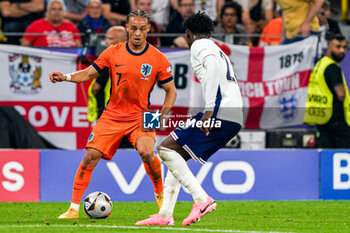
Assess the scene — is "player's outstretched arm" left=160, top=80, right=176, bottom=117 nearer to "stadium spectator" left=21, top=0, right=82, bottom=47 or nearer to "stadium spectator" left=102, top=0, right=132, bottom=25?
"stadium spectator" left=21, top=0, right=82, bottom=47

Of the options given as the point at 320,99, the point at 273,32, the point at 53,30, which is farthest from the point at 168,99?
the point at 273,32

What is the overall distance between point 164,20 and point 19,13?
242 centimetres

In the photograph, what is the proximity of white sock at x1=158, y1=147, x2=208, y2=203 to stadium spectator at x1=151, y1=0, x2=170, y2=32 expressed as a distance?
254 inches

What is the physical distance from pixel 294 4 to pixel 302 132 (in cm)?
207

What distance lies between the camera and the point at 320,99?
11875 millimetres

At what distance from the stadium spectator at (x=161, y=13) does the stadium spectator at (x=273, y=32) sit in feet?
5.45

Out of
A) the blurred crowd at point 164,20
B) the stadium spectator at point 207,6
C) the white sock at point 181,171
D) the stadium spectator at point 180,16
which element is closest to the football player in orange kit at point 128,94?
the white sock at point 181,171

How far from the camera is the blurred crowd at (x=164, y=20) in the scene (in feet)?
42.2

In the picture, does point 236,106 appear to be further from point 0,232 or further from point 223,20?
point 223,20

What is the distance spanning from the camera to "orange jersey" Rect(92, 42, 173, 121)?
8602 millimetres

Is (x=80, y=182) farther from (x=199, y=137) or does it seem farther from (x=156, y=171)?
(x=199, y=137)

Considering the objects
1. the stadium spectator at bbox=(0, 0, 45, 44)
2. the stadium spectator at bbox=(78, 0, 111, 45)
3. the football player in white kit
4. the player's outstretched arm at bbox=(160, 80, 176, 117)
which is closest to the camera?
the football player in white kit

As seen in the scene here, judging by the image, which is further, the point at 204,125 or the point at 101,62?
the point at 101,62

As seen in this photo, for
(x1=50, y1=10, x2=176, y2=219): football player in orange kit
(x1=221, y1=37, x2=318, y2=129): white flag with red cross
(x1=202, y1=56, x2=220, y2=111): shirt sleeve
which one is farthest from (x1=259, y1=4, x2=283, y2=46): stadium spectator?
(x1=202, y1=56, x2=220, y2=111): shirt sleeve
